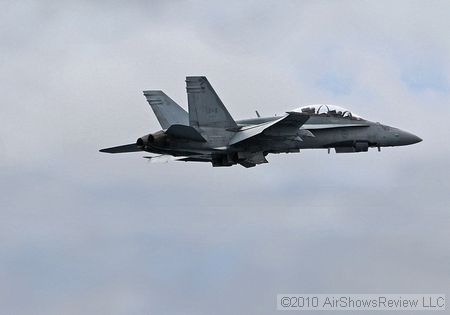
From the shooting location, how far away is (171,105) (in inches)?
2287

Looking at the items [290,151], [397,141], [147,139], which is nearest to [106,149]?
[147,139]

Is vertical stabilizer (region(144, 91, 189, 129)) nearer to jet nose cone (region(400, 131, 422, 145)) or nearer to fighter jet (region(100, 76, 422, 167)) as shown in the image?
fighter jet (region(100, 76, 422, 167))

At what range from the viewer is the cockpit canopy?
5578 centimetres

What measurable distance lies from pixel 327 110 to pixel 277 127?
15.0ft

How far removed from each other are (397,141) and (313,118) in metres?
4.27

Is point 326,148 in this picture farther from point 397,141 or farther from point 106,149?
point 106,149

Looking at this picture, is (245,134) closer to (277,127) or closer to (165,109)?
(277,127)

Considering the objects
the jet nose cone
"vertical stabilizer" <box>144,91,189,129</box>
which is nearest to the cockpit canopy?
the jet nose cone

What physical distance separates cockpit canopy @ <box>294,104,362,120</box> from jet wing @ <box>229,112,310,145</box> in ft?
8.27

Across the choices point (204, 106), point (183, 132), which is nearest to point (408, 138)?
point (204, 106)

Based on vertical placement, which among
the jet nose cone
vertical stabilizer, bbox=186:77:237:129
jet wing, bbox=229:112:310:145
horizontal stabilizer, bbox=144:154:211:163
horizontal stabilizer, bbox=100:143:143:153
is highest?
vertical stabilizer, bbox=186:77:237:129

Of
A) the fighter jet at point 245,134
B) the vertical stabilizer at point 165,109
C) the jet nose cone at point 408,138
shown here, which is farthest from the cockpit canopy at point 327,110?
the vertical stabilizer at point 165,109

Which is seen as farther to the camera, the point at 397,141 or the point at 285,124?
the point at 397,141

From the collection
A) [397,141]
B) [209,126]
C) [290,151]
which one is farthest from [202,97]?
[397,141]
